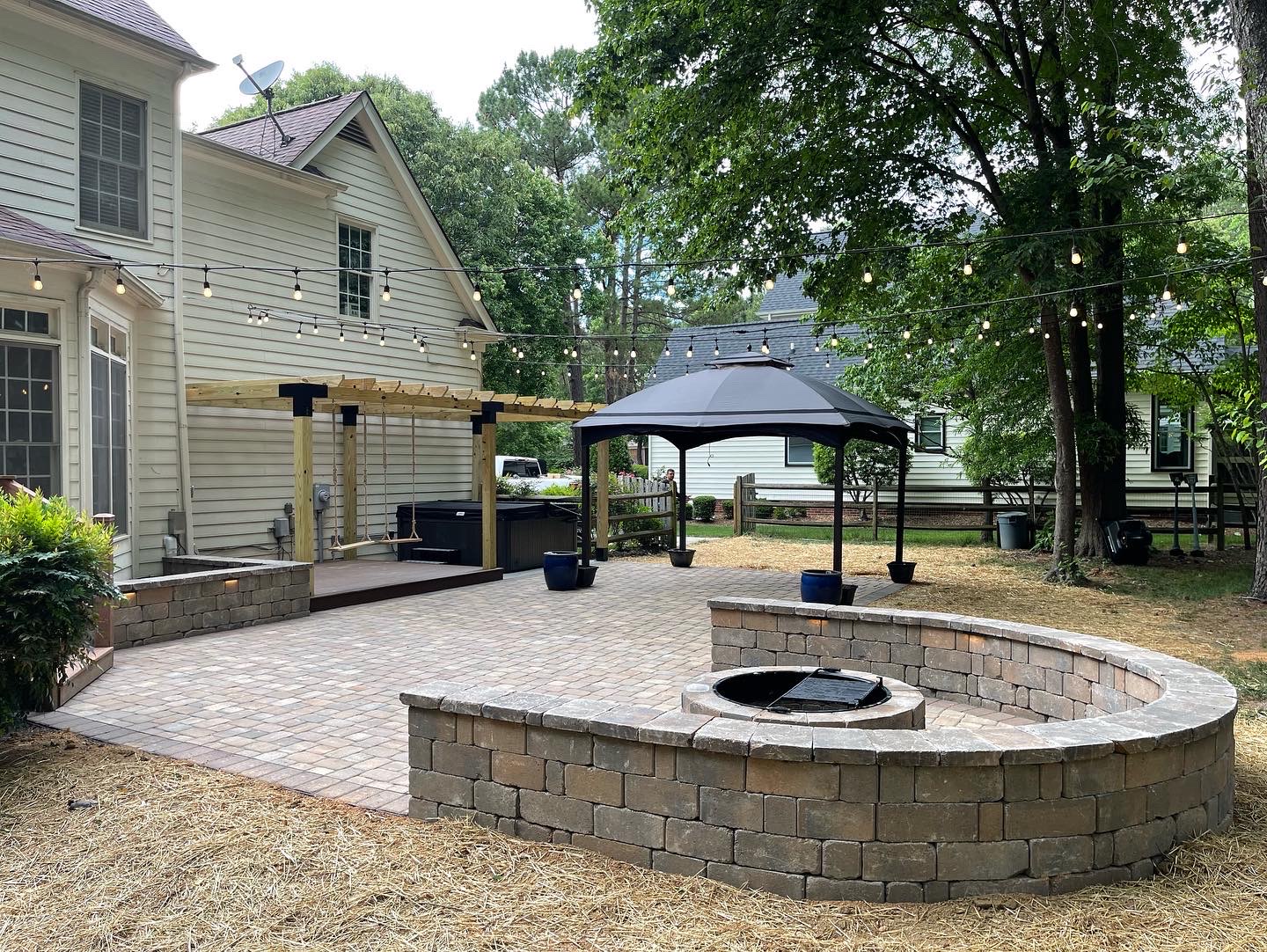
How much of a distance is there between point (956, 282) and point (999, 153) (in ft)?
6.65

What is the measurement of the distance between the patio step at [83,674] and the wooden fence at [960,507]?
14036 mm

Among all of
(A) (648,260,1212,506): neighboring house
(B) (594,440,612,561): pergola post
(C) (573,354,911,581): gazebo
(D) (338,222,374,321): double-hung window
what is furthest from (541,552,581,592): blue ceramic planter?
(A) (648,260,1212,506): neighboring house

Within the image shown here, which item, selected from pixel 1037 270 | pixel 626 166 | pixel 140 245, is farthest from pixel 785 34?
pixel 140 245

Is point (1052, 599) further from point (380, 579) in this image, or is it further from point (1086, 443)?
point (380, 579)

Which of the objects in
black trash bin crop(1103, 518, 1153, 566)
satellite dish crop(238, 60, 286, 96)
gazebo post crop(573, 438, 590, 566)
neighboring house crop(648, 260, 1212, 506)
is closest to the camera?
gazebo post crop(573, 438, 590, 566)

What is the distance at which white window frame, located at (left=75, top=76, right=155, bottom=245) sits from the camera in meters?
9.41

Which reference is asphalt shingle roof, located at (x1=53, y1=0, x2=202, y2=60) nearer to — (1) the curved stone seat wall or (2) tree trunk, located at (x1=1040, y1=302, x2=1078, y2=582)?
(1) the curved stone seat wall

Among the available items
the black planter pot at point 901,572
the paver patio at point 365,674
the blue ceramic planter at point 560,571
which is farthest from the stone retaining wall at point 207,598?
the black planter pot at point 901,572

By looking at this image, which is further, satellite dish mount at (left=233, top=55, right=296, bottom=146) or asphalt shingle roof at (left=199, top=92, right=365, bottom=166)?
asphalt shingle roof at (left=199, top=92, right=365, bottom=166)

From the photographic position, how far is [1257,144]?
9.33 m

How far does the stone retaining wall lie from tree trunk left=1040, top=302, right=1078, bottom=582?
32.2 ft

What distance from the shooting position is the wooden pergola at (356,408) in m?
10.0

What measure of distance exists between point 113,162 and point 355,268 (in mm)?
4183

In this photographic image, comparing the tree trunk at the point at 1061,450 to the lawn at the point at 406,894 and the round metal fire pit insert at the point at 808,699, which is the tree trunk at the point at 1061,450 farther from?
the round metal fire pit insert at the point at 808,699
